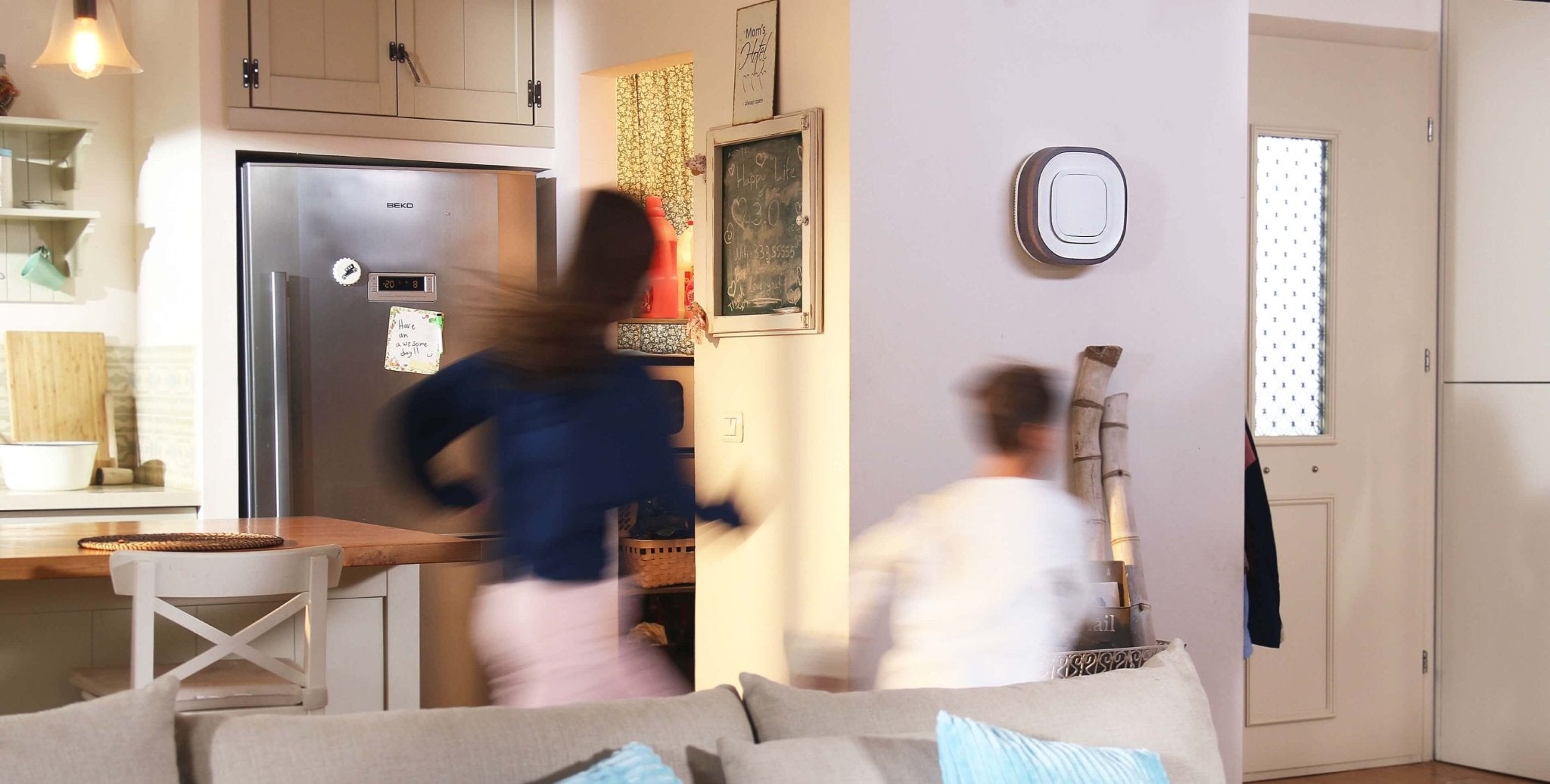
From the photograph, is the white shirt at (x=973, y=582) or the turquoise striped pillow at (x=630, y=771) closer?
the turquoise striped pillow at (x=630, y=771)

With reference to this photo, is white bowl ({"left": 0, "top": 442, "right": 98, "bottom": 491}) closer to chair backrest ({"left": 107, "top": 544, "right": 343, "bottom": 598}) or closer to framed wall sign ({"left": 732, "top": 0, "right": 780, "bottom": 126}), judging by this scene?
chair backrest ({"left": 107, "top": 544, "right": 343, "bottom": 598})

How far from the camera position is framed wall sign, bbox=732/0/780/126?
11.7 feet

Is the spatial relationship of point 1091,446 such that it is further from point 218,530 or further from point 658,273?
point 218,530

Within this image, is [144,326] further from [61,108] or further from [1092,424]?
[1092,424]

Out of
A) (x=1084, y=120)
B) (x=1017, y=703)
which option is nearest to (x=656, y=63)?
(x=1084, y=120)

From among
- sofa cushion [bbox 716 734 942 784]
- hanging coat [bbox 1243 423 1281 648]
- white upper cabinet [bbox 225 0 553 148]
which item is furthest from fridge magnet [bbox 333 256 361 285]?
sofa cushion [bbox 716 734 942 784]

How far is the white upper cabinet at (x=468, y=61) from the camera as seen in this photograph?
4.62 metres

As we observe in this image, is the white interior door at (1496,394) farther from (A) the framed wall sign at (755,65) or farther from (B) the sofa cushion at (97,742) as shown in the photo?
(B) the sofa cushion at (97,742)

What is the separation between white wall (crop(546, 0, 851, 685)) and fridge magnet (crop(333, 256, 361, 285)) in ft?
3.69

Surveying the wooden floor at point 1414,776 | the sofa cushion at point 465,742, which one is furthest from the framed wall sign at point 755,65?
the wooden floor at point 1414,776

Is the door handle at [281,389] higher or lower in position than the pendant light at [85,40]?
lower

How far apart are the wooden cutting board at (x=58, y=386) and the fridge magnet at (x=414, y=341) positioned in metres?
1.09

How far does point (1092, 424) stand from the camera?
3.55 meters

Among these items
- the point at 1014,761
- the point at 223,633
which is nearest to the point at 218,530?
the point at 223,633
